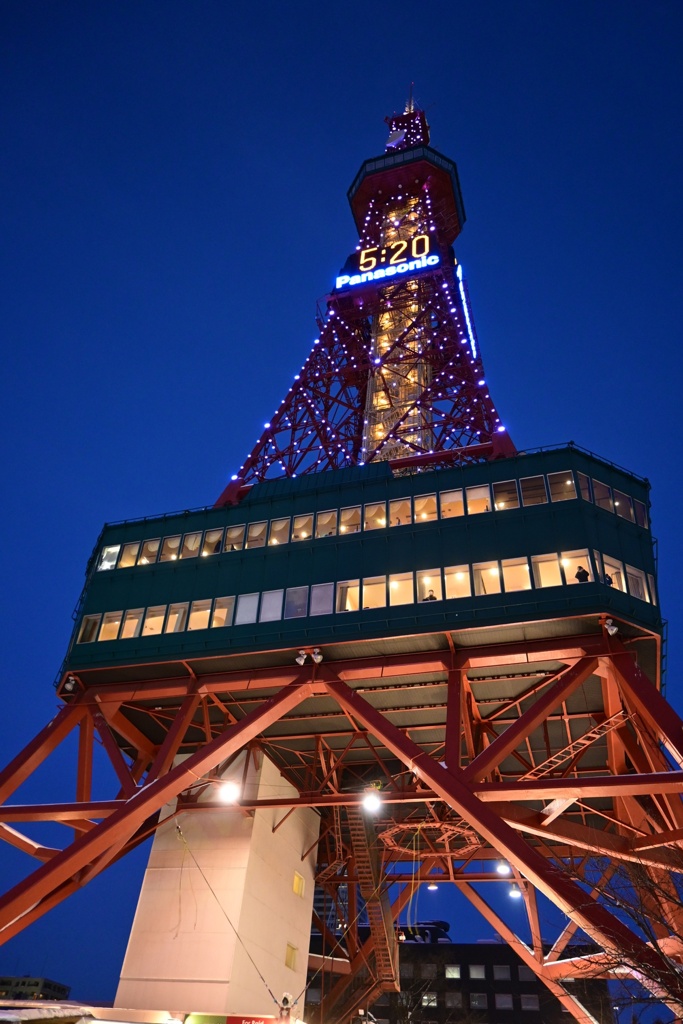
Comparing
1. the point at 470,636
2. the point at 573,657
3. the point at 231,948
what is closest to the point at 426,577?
the point at 470,636

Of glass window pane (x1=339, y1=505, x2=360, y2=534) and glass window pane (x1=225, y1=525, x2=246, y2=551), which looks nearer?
glass window pane (x1=339, y1=505, x2=360, y2=534)

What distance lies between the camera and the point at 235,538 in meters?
32.2

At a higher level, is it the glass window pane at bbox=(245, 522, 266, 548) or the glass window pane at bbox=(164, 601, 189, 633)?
the glass window pane at bbox=(245, 522, 266, 548)

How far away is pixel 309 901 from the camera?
116ft

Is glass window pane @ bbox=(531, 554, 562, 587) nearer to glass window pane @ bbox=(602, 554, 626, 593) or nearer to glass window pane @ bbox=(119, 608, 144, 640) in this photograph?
glass window pane @ bbox=(602, 554, 626, 593)

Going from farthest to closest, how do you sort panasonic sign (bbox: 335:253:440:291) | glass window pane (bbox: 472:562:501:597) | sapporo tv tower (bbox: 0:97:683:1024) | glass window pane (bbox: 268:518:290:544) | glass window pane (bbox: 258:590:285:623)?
panasonic sign (bbox: 335:253:440:291) < glass window pane (bbox: 268:518:290:544) < glass window pane (bbox: 258:590:285:623) < glass window pane (bbox: 472:562:501:597) < sapporo tv tower (bbox: 0:97:683:1024)

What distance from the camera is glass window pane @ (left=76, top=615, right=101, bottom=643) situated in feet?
103

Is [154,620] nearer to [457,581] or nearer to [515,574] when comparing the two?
[457,581]

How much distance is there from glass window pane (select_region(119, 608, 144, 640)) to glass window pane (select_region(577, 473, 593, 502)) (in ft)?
58.7

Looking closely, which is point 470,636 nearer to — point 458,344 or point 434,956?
point 458,344

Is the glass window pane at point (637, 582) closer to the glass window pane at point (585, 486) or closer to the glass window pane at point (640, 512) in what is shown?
the glass window pane at point (640, 512)

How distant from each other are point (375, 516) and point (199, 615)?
7953 millimetres

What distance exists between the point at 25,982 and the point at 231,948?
531ft

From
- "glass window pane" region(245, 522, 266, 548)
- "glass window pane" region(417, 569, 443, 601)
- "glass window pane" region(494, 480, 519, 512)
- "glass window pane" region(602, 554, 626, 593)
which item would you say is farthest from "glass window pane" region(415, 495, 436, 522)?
"glass window pane" region(245, 522, 266, 548)
